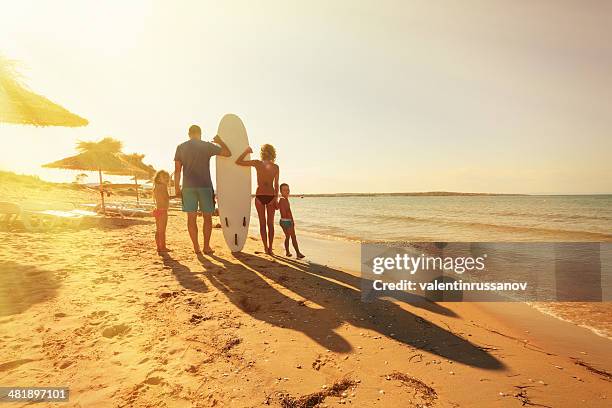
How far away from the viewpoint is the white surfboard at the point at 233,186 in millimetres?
6277

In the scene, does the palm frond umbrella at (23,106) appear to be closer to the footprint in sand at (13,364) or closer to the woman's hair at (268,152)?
the woman's hair at (268,152)

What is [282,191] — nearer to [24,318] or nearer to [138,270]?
[138,270]

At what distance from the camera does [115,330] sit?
2.62 m

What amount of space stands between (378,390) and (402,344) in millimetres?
726

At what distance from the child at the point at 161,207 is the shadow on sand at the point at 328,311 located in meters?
1.57

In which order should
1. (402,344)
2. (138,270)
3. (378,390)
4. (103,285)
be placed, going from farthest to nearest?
1. (138,270)
2. (103,285)
3. (402,344)
4. (378,390)

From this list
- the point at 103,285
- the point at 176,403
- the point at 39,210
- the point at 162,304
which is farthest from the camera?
the point at 39,210

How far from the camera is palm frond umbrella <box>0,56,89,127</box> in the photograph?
26.4 feet

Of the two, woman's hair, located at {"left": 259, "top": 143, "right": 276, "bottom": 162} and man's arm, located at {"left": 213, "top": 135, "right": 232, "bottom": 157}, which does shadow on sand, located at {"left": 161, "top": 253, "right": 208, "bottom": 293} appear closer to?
man's arm, located at {"left": 213, "top": 135, "right": 232, "bottom": 157}

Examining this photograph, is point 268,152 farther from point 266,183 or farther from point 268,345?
point 268,345

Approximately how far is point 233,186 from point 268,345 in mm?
4424

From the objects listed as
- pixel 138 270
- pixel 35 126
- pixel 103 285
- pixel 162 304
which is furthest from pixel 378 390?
pixel 35 126

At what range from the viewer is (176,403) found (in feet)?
5.71

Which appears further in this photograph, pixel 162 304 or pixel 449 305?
pixel 449 305
